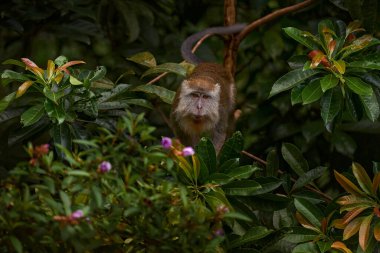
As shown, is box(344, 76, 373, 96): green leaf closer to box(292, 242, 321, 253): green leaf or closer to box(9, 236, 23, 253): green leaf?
box(292, 242, 321, 253): green leaf

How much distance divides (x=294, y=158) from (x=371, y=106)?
73 centimetres

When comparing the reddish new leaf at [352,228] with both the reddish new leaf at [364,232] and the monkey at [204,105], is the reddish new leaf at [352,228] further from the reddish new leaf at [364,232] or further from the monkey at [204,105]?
the monkey at [204,105]

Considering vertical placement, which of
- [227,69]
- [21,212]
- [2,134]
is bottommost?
[2,134]

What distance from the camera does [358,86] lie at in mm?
4195

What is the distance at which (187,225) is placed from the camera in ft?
10.2

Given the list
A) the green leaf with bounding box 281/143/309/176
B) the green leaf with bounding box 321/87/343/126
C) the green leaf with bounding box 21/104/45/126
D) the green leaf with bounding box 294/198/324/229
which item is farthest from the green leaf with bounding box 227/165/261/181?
the green leaf with bounding box 21/104/45/126

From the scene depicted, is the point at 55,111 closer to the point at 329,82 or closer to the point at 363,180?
the point at 329,82

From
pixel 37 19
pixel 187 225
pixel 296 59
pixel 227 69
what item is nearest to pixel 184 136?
pixel 227 69

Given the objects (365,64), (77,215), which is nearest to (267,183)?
(365,64)

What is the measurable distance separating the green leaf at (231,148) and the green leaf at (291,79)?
12.8 inches

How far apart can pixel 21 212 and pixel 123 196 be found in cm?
39

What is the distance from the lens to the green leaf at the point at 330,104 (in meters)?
4.27

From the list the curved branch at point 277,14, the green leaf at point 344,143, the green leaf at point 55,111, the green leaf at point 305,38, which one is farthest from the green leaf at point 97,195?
the green leaf at point 344,143

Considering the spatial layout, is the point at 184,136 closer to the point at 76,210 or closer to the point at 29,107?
the point at 29,107
